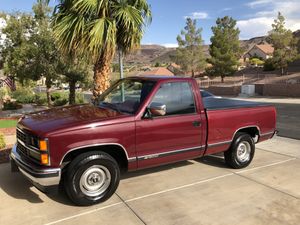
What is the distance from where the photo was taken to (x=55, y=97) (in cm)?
2559

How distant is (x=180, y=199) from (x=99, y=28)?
549 cm

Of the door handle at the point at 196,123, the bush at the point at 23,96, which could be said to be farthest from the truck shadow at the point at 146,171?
the bush at the point at 23,96

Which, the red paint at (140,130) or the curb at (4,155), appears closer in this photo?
the red paint at (140,130)

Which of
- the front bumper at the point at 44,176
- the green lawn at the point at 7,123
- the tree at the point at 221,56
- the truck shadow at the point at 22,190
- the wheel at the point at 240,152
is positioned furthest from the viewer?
the tree at the point at 221,56

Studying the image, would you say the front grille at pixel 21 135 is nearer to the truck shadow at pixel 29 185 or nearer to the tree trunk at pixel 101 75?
the truck shadow at pixel 29 185

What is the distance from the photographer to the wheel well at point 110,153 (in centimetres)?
443

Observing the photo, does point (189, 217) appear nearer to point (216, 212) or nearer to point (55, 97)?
point (216, 212)

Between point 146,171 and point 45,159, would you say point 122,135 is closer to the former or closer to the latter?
point 45,159

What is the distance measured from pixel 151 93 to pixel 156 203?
5.33 feet

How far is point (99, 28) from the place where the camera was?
28.0 ft

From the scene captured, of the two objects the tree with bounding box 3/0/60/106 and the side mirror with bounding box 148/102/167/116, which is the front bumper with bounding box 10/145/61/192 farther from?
the tree with bounding box 3/0/60/106

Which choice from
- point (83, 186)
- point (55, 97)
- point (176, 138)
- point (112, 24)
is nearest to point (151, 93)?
point (176, 138)

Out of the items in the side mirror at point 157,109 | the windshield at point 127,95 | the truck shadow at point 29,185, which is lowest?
the truck shadow at point 29,185

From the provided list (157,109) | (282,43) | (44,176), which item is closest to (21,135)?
(44,176)
